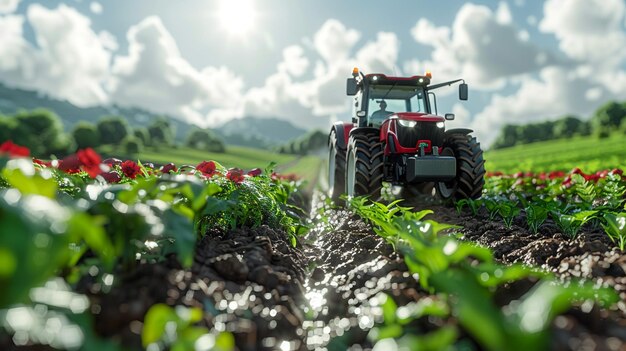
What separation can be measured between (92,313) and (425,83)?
20.5 ft

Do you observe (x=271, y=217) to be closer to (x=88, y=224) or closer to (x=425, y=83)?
(x=88, y=224)

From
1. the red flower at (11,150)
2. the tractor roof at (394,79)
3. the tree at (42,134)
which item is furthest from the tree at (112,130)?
the red flower at (11,150)

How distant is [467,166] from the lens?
5738mm

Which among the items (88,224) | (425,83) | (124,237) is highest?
(425,83)

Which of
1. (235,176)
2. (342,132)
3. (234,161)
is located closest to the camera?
(235,176)

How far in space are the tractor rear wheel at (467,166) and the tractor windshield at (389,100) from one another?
1087 mm

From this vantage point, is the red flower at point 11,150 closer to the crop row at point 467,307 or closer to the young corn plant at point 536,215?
the crop row at point 467,307

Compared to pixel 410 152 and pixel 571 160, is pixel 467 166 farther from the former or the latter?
pixel 571 160

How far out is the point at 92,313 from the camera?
1512 mm

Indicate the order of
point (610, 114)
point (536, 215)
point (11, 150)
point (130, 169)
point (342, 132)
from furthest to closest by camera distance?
point (610, 114)
point (342, 132)
point (536, 215)
point (130, 169)
point (11, 150)

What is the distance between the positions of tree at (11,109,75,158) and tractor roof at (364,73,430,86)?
1920 inches

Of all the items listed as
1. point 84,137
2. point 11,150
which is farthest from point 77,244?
point 84,137

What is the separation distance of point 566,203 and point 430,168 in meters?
1.53

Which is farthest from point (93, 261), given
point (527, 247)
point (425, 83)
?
point (425, 83)
